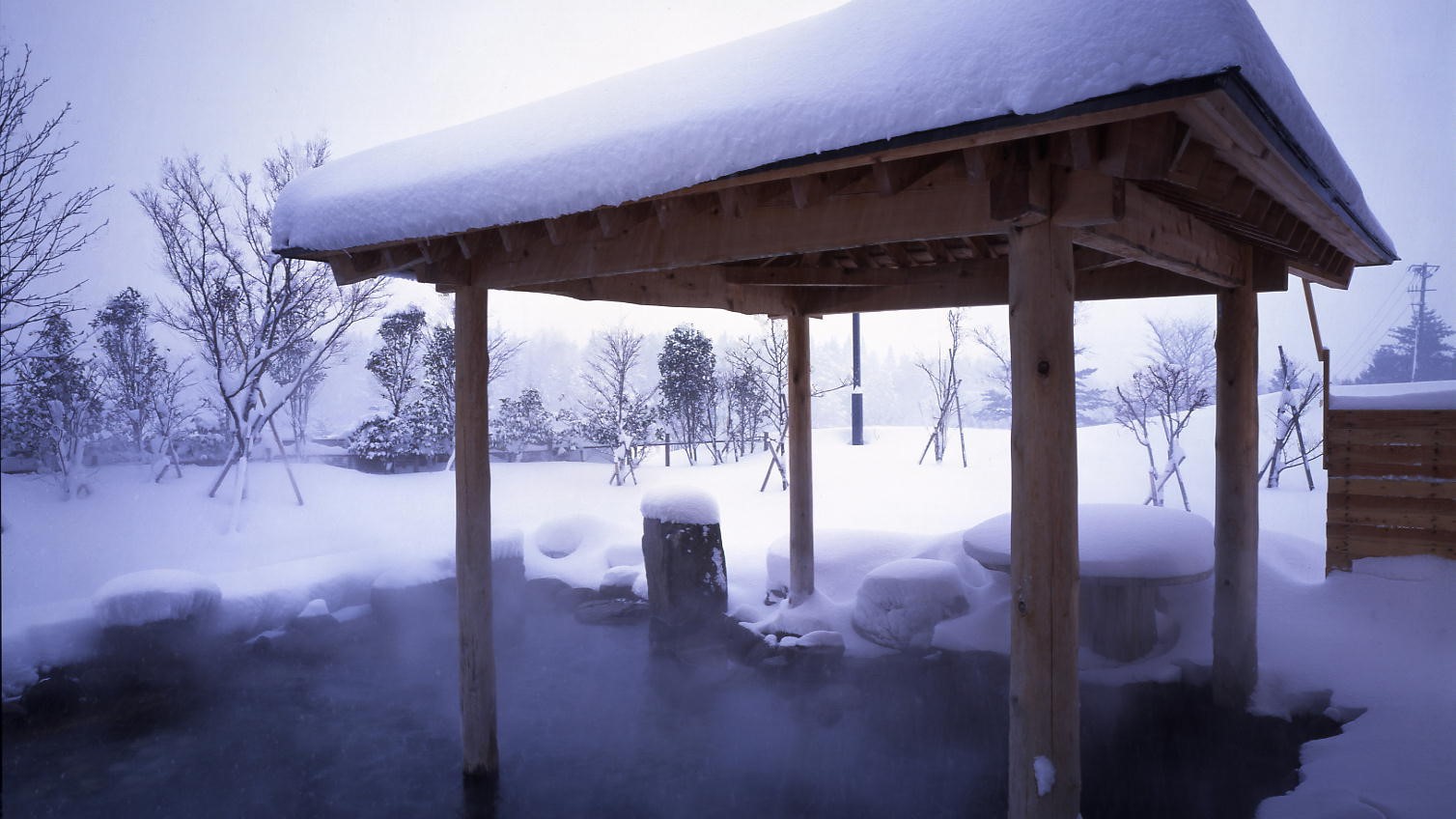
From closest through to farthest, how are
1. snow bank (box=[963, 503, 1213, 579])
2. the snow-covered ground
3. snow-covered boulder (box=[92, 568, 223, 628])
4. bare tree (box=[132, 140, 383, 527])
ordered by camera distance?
the snow-covered ground < snow bank (box=[963, 503, 1213, 579]) < snow-covered boulder (box=[92, 568, 223, 628]) < bare tree (box=[132, 140, 383, 527])

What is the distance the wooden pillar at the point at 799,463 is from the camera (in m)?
6.46

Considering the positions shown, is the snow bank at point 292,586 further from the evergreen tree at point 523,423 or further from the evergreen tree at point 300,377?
the evergreen tree at point 523,423

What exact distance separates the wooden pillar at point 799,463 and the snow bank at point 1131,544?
1.63 meters

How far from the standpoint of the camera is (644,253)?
3.34 m

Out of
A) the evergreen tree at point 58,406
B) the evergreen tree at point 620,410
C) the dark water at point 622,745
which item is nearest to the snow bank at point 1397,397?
the dark water at point 622,745

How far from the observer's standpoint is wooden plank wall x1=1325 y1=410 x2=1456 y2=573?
514 centimetres

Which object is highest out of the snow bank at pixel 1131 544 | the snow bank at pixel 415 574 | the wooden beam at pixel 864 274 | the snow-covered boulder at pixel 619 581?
the wooden beam at pixel 864 274

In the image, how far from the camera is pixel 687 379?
52.4 feet

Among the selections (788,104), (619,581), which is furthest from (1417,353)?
(788,104)

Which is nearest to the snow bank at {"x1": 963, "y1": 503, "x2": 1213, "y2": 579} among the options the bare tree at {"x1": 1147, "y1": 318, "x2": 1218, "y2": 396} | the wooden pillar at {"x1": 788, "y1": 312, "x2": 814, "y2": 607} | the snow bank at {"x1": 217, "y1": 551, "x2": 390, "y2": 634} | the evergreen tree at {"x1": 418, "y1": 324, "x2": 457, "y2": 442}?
the wooden pillar at {"x1": 788, "y1": 312, "x2": 814, "y2": 607}

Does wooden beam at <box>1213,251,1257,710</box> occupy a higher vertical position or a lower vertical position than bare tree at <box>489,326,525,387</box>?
lower

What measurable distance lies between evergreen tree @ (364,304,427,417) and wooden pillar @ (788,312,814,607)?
39.6ft

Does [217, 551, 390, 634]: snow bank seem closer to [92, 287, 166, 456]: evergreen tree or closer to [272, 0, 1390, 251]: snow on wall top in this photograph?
[272, 0, 1390, 251]: snow on wall top

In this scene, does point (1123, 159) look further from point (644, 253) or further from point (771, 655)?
point (771, 655)
